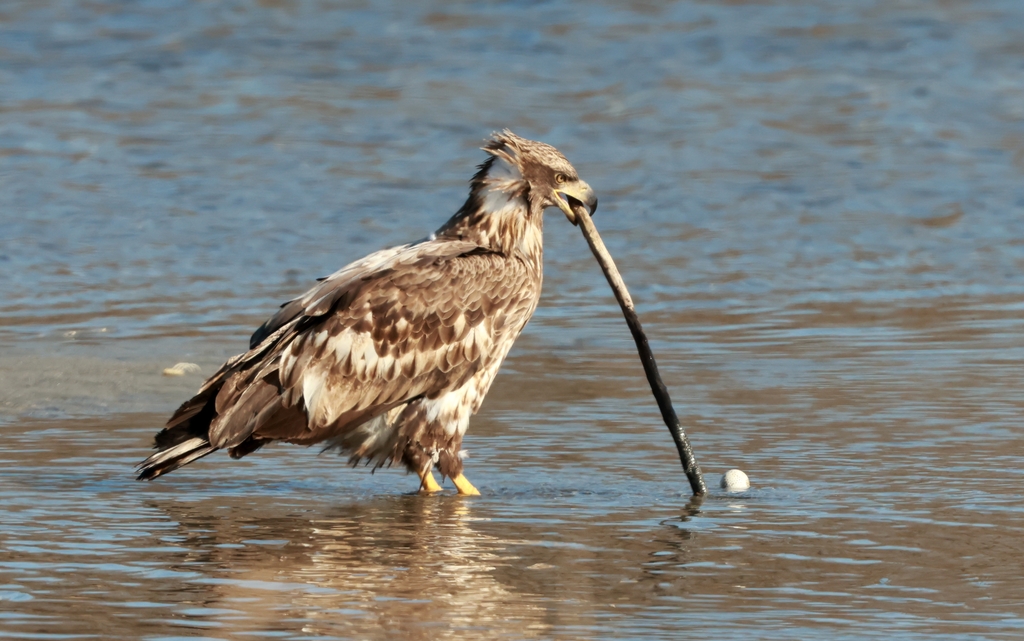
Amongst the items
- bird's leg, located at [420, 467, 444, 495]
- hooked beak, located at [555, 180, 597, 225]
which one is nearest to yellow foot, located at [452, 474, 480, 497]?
bird's leg, located at [420, 467, 444, 495]

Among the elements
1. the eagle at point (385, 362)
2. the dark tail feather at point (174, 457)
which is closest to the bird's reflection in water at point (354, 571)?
the dark tail feather at point (174, 457)

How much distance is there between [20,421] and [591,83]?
1075 centimetres

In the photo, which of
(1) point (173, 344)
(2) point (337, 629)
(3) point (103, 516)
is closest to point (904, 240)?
(1) point (173, 344)

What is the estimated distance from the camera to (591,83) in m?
18.2

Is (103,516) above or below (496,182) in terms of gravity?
below

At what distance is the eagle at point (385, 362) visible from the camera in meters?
7.08

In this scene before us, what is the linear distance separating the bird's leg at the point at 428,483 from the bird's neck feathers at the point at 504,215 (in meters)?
0.95

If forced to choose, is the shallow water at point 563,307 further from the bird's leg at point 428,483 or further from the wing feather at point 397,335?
the wing feather at point 397,335

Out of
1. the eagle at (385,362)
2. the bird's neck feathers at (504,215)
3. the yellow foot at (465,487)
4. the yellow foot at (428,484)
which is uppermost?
the bird's neck feathers at (504,215)

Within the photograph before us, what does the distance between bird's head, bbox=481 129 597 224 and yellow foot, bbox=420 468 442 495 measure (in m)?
1.16

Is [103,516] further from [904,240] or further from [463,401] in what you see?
[904,240]

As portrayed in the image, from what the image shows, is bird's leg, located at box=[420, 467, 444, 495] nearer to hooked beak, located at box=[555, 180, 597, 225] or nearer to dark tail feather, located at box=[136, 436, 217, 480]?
dark tail feather, located at box=[136, 436, 217, 480]

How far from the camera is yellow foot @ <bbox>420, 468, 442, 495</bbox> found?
7.27 m

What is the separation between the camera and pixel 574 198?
7.68 meters
